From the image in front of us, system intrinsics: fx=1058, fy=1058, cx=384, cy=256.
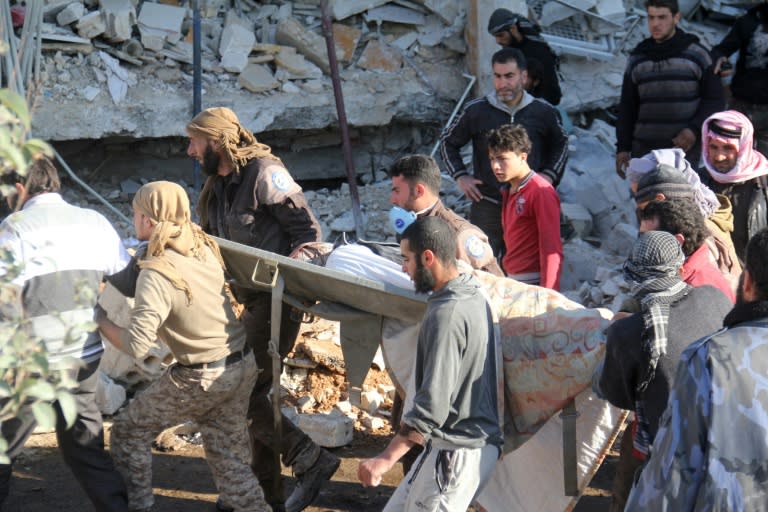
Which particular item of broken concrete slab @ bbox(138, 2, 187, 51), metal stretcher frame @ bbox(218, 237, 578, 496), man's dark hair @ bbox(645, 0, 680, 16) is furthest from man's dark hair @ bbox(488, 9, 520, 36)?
metal stretcher frame @ bbox(218, 237, 578, 496)

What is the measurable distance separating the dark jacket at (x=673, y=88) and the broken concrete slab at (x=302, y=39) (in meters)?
3.51

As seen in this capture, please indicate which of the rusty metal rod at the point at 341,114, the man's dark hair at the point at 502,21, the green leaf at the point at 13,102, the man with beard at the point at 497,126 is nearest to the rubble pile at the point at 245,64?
the rusty metal rod at the point at 341,114

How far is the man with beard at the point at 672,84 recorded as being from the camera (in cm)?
720

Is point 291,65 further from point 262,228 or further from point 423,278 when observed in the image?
point 423,278

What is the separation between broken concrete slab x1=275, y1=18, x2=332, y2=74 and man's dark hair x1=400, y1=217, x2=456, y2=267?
6364 mm

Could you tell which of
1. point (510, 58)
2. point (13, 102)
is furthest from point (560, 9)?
point (13, 102)

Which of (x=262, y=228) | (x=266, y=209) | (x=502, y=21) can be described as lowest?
(x=262, y=228)

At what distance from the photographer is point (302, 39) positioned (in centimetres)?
991

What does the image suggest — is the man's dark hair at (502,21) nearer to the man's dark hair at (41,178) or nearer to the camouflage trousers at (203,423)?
the camouflage trousers at (203,423)

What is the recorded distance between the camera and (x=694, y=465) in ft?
9.58

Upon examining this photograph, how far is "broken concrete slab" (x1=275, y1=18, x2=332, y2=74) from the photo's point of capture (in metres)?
9.93

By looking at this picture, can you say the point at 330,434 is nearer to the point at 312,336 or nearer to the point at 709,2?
the point at 312,336

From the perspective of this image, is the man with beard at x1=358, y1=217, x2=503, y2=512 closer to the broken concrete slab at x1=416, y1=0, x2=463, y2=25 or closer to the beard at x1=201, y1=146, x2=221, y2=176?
the beard at x1=201, y1=146, x2=221, y2=176

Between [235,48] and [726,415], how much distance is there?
7.65 meters
